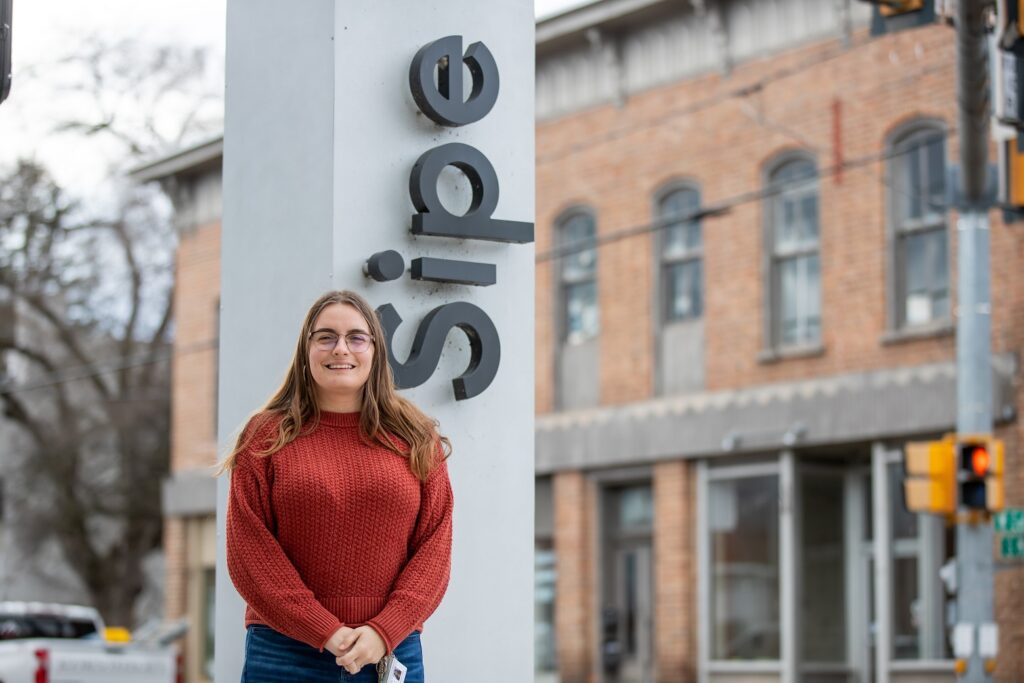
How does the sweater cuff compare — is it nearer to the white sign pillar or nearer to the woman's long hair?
the woman's long hair

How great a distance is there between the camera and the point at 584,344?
888 inches

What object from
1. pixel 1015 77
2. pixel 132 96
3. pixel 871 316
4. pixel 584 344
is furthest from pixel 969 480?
pixel 132 96

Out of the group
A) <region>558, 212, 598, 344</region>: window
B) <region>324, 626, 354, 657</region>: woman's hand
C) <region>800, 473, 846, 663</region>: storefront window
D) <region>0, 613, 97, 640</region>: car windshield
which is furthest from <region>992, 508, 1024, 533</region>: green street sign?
<region>324, 626, 354, 657</region>: woman's hand

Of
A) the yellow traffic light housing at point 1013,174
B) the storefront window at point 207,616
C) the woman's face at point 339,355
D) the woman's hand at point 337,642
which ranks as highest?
the yellow traffic light housing at point 1013,174

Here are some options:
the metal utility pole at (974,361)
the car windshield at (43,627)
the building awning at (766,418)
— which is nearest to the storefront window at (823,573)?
the building awning at (766,418)

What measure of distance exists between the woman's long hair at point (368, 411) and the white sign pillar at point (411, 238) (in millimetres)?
1224

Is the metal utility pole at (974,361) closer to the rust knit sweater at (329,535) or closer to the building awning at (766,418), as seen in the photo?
the building awning at (766,418)

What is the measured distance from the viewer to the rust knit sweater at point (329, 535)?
4.66 meters

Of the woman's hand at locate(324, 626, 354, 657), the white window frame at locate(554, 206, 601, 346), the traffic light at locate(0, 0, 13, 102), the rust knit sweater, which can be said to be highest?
the white window frame at locate(554, 206, 601, 346)

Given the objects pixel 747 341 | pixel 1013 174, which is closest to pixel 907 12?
pixel 1013 174

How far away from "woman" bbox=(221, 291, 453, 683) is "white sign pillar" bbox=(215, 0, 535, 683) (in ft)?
4.20

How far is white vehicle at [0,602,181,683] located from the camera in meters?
14.1

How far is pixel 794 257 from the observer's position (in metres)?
20.0

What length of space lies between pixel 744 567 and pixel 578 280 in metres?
4.57
